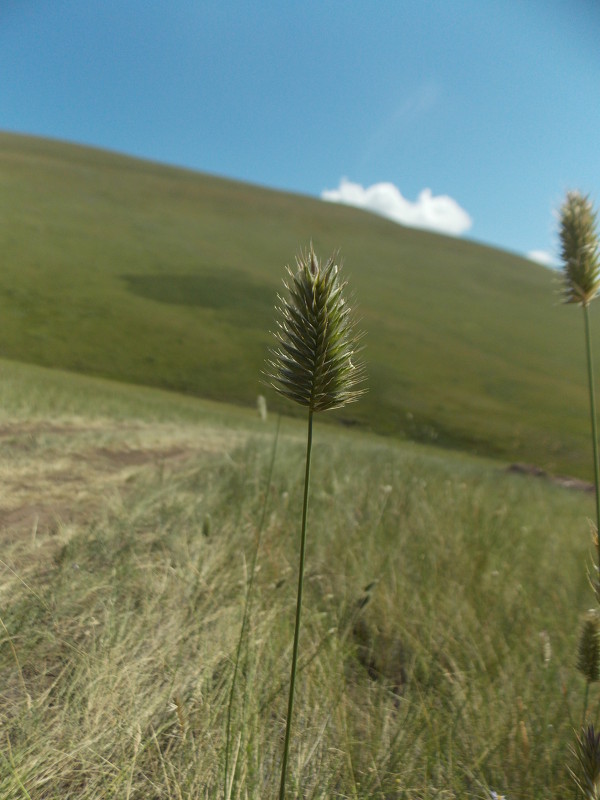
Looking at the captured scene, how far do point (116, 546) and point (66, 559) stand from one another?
1.20 feet

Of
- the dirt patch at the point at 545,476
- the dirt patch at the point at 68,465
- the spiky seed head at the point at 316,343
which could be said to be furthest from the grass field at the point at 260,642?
the dirt patch at the point at 545,476

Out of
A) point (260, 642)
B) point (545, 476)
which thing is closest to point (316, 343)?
point (260, 642)

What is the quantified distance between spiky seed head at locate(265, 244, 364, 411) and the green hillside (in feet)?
24.6

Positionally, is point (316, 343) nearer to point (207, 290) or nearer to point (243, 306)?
point (243, 306)

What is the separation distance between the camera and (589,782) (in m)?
1.48

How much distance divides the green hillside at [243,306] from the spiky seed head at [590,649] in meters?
6.90

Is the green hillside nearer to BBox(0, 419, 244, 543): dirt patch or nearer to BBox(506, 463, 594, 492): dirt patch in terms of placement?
BBox(506, 463, 594, 492): dirt patch

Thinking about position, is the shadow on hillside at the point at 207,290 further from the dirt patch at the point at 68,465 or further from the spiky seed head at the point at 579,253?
the spiky seed head at the point at 579,253

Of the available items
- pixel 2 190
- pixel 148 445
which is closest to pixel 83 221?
pixel 2 190

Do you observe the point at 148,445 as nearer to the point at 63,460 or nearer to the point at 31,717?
the point at 63,460

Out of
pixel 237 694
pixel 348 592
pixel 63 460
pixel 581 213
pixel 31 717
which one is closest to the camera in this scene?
pixel 31 717

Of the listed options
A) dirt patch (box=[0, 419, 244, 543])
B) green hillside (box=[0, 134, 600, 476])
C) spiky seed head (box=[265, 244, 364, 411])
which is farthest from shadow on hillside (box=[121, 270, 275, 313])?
spiky seed head (box=[265, 244, 364, 411])

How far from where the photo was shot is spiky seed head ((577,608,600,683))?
1919mm

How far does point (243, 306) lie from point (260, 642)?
33.9 metres
